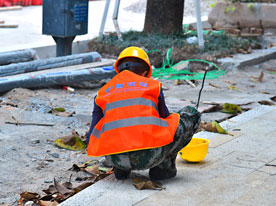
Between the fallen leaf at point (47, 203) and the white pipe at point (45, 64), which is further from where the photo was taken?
the white pipe at point (45, 64)

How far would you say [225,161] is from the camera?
4.37 meters

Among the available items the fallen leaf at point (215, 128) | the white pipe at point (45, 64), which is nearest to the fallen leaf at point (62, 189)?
the fallen leaf at point (215, 128)

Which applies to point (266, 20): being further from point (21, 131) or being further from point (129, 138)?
point (129, 138)

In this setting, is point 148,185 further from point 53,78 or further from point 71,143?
point 53,78

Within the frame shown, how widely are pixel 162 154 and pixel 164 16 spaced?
22.6 feet

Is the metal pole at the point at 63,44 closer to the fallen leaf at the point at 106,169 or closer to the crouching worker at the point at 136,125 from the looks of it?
the fallen leaf at the point at 106,169

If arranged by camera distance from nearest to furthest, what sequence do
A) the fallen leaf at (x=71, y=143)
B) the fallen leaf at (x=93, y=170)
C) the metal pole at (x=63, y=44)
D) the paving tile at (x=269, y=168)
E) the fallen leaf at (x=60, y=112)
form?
the paving tile at (x=269, y=168) → the fallen leaf at (x=93, y=170) → the fallen leaf at (x=71, y=143) → the fallen leaf at (x=60, y=112) → the metal pole at (x=63, y=44)

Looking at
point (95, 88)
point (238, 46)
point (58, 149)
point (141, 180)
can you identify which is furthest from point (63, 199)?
point (238, 46)

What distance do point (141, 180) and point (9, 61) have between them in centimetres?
474

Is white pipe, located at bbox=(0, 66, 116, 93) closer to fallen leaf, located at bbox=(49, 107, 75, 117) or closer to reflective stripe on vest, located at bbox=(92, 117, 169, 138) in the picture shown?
fallen leaf, located at bbox=(49, 107, 75, 117)

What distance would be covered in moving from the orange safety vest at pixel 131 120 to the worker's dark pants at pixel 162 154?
0.08 metres

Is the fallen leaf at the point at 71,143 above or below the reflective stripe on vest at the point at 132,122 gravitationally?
below

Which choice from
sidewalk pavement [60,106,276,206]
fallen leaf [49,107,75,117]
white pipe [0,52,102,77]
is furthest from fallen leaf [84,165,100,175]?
white pipe [0,52,102,77]

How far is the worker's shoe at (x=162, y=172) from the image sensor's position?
12.8 ft
